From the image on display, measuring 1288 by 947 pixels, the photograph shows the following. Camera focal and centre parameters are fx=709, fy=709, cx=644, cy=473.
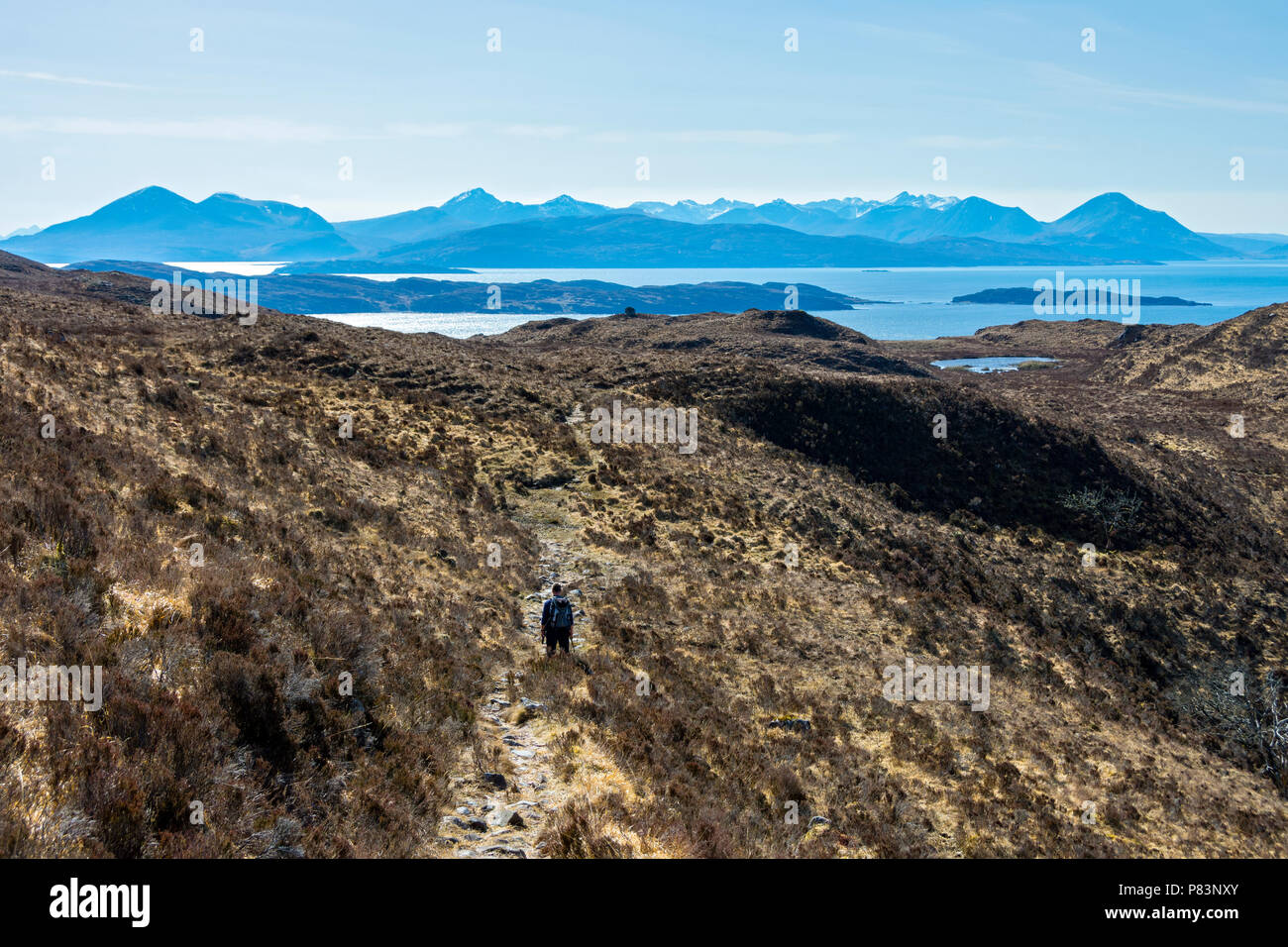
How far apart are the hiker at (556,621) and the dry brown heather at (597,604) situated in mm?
872

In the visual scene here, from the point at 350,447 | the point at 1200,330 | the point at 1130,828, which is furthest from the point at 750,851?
the point at 1200,330

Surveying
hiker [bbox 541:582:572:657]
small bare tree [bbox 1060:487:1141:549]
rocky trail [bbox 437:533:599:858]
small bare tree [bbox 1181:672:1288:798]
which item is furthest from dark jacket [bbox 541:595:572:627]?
small bare tree [bbox 1060:487:1141:549]

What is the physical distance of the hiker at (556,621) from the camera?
1694 cm

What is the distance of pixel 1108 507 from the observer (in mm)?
41812

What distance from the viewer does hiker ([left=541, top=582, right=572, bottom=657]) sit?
16.9m

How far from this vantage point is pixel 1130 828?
55.1ft

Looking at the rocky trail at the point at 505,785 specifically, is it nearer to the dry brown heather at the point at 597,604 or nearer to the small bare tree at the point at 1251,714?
the dry brown heather at the point at 597,604

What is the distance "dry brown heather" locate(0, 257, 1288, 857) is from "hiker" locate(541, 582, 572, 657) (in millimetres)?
872

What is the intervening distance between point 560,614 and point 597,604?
16.4 feet

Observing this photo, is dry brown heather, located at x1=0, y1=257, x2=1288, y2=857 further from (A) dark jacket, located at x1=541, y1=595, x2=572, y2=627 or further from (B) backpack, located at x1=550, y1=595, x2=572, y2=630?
(B) backpack, located at x1=550, y1=595, x2=572, y2=630

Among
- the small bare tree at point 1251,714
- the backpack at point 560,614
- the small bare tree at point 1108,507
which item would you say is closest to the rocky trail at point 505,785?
the backpack at point 560,614

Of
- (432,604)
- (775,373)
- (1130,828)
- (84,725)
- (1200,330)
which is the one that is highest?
(1200,330)
